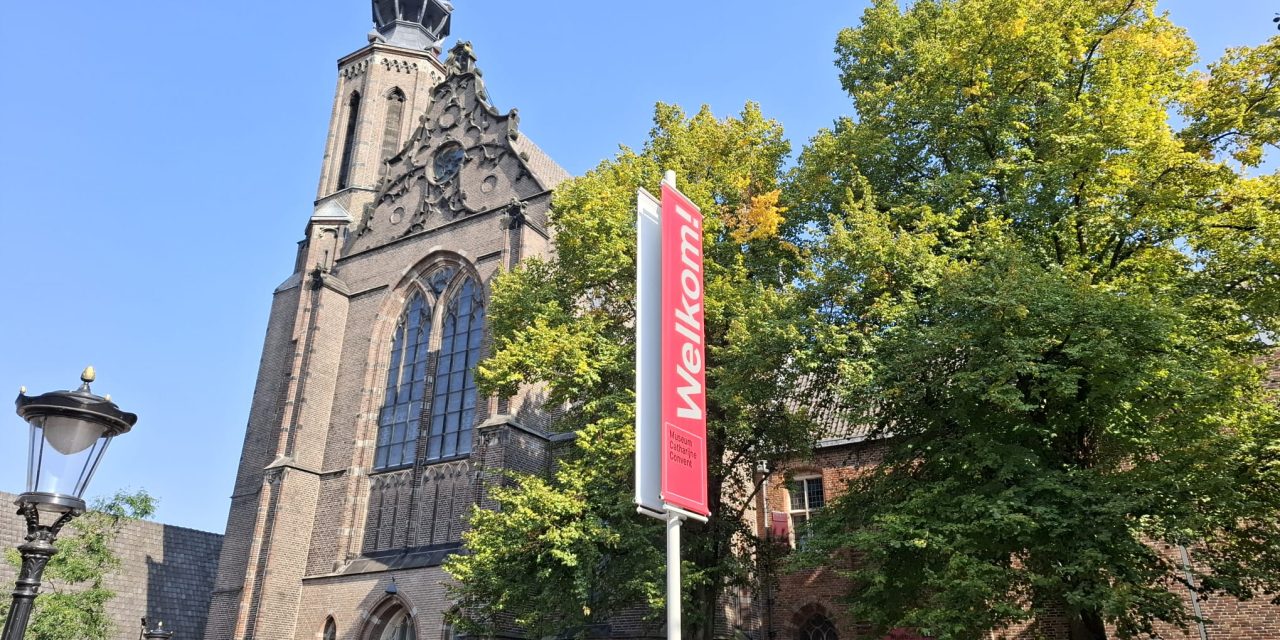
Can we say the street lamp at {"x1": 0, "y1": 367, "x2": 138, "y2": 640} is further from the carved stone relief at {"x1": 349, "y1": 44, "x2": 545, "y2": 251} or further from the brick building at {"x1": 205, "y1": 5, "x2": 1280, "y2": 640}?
the carved stone relief at {"x1": 349, "y1": 44, "x2": 545, "y2": 251}

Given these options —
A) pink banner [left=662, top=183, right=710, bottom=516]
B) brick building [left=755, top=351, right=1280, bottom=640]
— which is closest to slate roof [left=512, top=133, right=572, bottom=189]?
brick building [left=755, top=351, right=1280, bottom=640]

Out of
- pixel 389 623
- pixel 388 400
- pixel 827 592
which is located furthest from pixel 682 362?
pixel 388 400

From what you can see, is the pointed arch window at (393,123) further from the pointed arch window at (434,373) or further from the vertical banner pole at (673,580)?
the vertical banner pole at (673,580)

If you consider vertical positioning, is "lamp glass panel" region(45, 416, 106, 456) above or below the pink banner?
below

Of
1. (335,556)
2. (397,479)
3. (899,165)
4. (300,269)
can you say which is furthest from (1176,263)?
(300,269)

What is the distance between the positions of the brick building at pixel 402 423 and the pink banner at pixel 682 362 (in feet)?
38.0

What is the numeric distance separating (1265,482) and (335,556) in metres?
20.6

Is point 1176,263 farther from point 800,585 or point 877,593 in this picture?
point 800,585

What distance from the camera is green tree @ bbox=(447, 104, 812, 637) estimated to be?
47.0 ft

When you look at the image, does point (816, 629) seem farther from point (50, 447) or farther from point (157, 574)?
point (157, 574)

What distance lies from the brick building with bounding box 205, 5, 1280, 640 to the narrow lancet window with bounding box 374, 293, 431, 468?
0.05 metres

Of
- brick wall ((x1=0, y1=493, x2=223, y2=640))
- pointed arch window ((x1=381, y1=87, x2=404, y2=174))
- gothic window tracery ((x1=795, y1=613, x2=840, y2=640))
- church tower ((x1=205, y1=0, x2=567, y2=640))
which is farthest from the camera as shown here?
pointed arch window ((x1=381, y1=87, x2=404, y2=174))

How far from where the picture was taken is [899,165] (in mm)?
15703

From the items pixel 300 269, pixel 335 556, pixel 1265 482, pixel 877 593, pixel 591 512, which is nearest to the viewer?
pixel 1265 482
